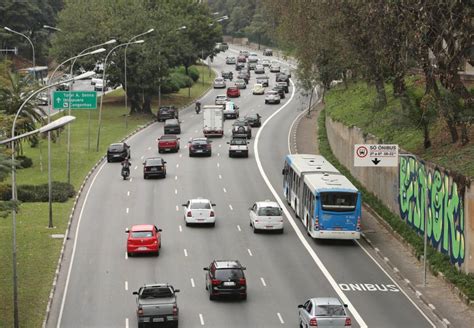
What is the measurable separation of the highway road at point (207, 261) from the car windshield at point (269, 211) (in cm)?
122

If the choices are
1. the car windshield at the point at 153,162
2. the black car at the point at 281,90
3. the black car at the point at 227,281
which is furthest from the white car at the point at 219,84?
the black car at the point at 227,281

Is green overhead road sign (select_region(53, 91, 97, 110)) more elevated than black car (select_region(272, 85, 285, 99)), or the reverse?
green overhead road sign (select_region(53, 91, 97, 110))

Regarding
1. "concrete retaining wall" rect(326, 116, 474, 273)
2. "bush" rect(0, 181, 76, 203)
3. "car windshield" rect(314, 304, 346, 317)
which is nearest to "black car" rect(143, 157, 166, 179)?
"bush" rect(0, 181, 76, 203)

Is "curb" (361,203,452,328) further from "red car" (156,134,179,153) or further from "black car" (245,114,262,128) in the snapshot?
"black car" (245,114,262,128)

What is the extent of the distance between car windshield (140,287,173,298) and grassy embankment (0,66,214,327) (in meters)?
4.24

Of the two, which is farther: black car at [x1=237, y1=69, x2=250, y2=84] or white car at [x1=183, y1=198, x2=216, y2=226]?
black car at [x1=237, y1=69, x2=250, y2=84]

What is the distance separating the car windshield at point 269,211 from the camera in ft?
170

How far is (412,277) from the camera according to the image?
4316 cm

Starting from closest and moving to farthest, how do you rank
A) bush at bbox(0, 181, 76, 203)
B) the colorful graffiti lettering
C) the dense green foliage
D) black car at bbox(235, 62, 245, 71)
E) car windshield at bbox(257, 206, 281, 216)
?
the dense green foliage
the colorful graffiti lettering
car windshield at bbox(257, 206, 281, 216)
bush at bbox(0, 181, 76, 203)
black car at bbox(235, 62, 245, 71)

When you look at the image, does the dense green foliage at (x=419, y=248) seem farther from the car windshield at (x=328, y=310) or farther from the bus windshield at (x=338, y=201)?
the car windshield at (x=328, y=310)

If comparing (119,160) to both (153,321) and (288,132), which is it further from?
(153,321)

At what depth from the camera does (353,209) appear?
47688 mm

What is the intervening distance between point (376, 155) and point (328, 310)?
15.5m

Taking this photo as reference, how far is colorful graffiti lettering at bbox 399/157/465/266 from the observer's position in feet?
137
